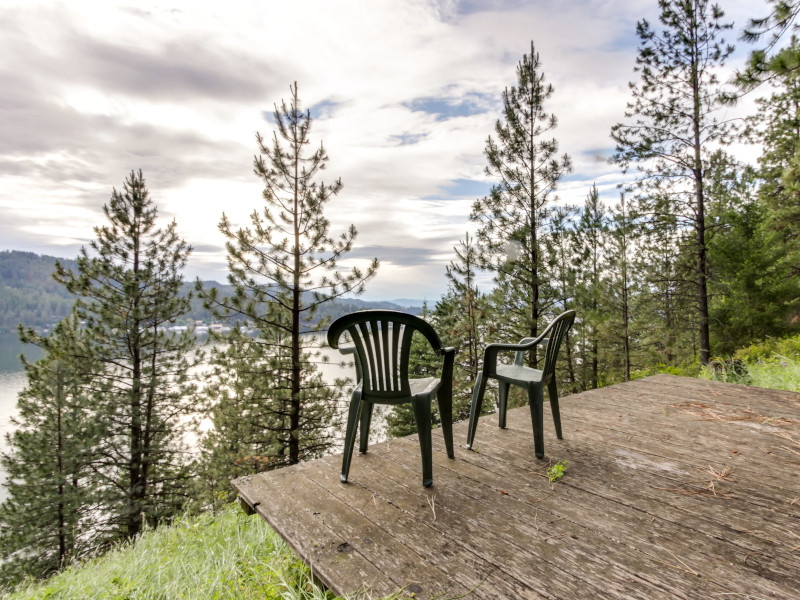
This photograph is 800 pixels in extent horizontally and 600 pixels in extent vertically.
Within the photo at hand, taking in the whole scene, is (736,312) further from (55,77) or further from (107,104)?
(55,77)

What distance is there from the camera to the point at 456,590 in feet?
3.85

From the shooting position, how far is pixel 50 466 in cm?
934

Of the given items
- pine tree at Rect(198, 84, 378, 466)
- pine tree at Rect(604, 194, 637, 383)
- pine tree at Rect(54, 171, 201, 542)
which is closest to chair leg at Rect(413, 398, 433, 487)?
pine tree at Rect(198, 84, 378, 466)

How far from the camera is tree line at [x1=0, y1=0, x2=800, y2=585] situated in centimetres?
771

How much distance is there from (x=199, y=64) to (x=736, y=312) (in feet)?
41.7

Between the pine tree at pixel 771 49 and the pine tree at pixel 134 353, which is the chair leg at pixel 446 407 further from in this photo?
the pine tree at pixel 134 353

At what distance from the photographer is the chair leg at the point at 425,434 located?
186cm

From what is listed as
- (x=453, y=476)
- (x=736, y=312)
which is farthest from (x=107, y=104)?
(x=736, y=312)

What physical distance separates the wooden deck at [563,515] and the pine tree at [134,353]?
10096 millimetres

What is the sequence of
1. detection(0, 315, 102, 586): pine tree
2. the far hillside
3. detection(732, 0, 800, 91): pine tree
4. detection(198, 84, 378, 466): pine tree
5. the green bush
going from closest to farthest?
detection(732, 0, 800, 91): pine tree, the green bush, detection(198, 84, 378, 466): pine tree, detection(0, 315, 102, 586): pine tree, the far hillside

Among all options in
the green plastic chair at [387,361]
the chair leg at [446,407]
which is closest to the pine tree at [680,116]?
the chair leg at [446,407]

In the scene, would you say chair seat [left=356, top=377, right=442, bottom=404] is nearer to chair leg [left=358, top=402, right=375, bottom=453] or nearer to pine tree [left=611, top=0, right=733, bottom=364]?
chair leg [left=358, top=402, right=375, bottom=453]

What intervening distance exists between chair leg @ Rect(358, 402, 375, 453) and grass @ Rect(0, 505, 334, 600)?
0.68 m

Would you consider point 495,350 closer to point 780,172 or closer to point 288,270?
point 288,270
